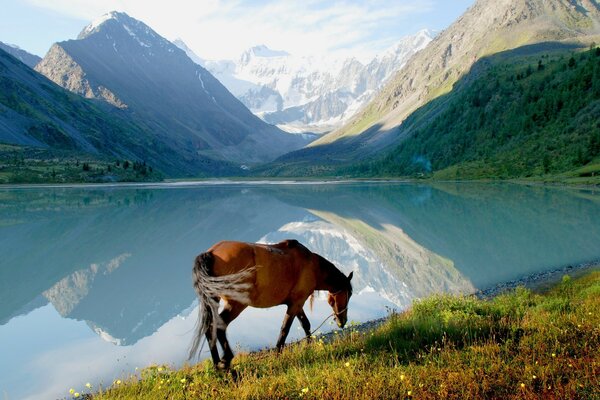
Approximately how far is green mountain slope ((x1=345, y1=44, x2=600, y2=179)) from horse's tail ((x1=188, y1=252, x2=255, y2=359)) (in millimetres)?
108721

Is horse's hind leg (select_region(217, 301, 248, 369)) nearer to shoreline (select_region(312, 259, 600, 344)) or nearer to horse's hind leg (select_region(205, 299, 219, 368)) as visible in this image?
horse's hind leg (select_region(205, 299, 219, 368))

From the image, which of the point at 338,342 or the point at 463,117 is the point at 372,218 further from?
the point at 463,117

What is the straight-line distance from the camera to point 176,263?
31.4 metres

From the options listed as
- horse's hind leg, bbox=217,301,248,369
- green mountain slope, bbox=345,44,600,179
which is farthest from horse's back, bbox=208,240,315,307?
green mountain slope, bbox=345,44,600,179

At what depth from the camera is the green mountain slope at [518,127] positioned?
4377 inches

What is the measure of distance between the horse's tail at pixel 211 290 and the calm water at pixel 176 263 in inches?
162

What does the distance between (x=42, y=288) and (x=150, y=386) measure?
733 inches

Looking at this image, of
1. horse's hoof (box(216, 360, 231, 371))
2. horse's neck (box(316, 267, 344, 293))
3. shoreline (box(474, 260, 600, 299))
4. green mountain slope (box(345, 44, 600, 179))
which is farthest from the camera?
green mountain slope (box(345, 44, 600, 179))

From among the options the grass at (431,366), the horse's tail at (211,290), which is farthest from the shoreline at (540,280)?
the horse's tail at (211,290)

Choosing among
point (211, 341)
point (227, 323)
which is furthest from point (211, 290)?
point (211, 341)

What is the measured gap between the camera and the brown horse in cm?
945

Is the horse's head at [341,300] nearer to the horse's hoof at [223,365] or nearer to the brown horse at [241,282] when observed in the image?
the brown horse at [241,282]

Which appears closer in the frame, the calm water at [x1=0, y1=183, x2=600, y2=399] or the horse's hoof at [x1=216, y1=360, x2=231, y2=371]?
the horse's hoof at [x1=216, y1=360, x2=231, y2=371]

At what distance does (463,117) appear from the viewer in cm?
18050
